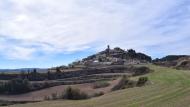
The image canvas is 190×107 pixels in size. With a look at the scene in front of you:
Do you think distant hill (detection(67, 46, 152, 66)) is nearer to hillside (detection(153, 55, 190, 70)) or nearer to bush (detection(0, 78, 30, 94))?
hillside (detection(153, 55, 190, 70))

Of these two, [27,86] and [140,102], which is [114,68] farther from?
[140,102]

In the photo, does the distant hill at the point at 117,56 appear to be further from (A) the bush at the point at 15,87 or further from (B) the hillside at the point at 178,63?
(A) the bush at the point at 15,87

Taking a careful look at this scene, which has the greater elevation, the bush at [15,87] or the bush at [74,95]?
the bush at [15,87]

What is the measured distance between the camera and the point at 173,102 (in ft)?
85.4

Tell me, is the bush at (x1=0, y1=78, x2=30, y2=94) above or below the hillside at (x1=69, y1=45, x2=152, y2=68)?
below

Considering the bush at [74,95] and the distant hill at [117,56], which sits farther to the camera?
the distant hill at [117,56]

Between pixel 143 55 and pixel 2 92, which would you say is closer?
pixel 2 92

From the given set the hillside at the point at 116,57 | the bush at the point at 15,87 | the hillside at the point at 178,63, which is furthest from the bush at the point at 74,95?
the hillside at the point at 116,57

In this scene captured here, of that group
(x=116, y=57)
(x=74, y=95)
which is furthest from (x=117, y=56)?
(x=74, y=95)

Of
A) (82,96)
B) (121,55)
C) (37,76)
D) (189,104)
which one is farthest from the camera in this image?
(121,55)

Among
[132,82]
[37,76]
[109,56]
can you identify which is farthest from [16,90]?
[109,56]

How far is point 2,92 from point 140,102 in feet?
224

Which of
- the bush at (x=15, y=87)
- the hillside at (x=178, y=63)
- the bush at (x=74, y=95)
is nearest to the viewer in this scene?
the bush at (x=74, y=95)

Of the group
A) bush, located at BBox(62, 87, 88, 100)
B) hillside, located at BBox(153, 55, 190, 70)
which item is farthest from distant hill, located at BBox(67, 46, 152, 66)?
bush, located at BBox(62, 87, 88, 100)
